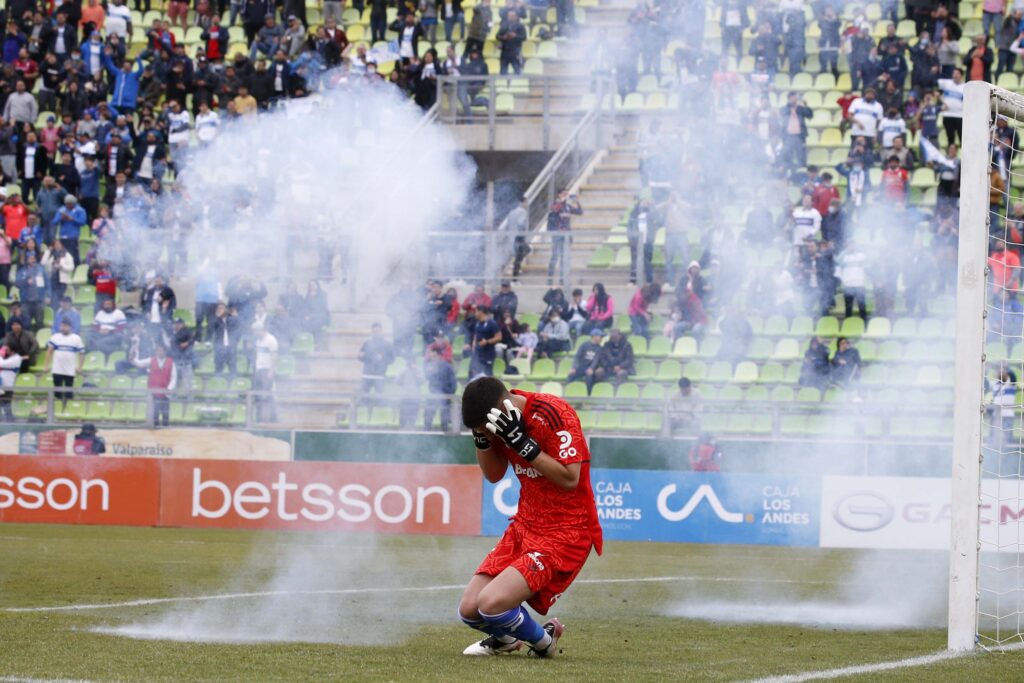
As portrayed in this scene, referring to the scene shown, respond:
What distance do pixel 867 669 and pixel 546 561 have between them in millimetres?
1739

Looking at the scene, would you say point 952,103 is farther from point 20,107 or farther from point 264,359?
point 20,107

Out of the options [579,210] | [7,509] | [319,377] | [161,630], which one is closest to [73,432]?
[7,509]

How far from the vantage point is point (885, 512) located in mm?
17984

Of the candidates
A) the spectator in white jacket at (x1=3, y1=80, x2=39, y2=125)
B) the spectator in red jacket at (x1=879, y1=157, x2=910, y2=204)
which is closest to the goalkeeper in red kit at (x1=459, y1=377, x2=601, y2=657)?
the spectator in red jacket at (x1=879, y1=157, x2=910, y2=204)

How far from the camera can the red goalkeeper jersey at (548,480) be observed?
25.2 feet

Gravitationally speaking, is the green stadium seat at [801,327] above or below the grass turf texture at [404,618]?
above

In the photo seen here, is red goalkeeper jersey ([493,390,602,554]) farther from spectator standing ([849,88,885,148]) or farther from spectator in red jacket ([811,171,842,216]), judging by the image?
spectator standing ([849,88,885,148])

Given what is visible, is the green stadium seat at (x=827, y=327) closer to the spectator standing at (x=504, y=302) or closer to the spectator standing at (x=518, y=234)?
the spectator standing at (x=504, y=302)

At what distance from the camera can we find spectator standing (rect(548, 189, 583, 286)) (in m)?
21.6

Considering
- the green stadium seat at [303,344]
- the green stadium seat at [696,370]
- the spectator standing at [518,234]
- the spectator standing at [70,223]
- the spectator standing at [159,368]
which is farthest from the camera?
the spectator standing at [70,223]

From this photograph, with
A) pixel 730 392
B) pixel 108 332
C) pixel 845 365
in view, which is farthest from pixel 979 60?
pixel 108 332

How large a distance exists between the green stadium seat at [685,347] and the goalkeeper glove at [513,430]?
13366 mm

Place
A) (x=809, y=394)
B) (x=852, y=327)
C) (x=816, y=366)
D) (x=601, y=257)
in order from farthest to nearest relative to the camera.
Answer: (x=601, y=257) → (x=852, y=327) → (x=816, y=366) → (x=809, y=394)

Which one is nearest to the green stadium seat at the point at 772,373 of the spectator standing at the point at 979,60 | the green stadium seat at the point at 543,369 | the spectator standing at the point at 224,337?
the green stadium seat at the point at 543,369
